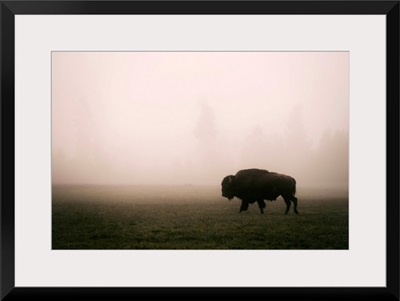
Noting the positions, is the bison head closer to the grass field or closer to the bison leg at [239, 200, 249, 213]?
the grass field

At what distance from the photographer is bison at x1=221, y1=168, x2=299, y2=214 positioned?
8641 millimetres

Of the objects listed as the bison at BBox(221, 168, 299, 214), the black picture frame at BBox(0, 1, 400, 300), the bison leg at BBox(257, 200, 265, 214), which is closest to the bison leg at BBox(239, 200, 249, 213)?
the bison at BBox(221, 168, 299, 214)

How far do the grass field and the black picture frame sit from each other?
680mm

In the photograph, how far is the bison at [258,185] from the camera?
864 centimetres

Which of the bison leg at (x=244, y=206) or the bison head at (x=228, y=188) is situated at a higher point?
the bison head at (x=228, y=188)

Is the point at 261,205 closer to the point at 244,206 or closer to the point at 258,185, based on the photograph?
the point at 244,206

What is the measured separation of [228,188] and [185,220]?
3.21 ft

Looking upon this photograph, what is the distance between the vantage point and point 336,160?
25.8 feet
